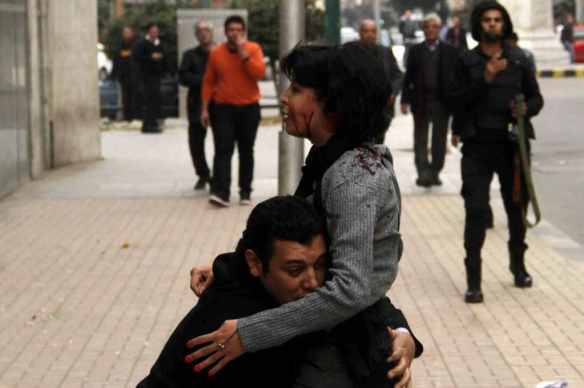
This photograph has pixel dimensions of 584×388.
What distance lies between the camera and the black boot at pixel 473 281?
29.2 feet

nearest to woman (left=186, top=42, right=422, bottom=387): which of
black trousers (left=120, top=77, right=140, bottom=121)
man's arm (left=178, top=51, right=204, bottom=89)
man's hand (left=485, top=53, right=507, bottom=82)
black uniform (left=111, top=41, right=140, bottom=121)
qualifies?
man's hand (left=485, top=53, right=507, bottom=82)

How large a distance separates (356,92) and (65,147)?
14.6 m

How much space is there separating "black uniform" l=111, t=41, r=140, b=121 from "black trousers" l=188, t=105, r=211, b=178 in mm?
9832

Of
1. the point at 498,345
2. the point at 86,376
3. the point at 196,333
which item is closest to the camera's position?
the point at 196,333

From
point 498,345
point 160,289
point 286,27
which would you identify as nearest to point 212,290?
point 498,345

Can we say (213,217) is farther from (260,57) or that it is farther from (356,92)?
(356,92)

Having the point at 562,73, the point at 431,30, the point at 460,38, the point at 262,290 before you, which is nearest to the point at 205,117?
the point at 431,30

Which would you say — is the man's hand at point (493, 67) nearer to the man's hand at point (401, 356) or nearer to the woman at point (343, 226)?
the woman at point (343, 226)

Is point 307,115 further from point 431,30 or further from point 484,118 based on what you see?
point 431,30

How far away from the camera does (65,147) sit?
17.7m

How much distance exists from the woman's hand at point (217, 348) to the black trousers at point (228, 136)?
1029 cm

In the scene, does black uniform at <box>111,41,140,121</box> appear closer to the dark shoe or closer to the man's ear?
the dark shoe

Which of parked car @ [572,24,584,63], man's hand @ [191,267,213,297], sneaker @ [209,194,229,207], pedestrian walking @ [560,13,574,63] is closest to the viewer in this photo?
man's hand @ [191,267,213,297]

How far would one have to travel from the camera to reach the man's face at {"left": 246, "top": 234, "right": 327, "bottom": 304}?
3.31 meters
